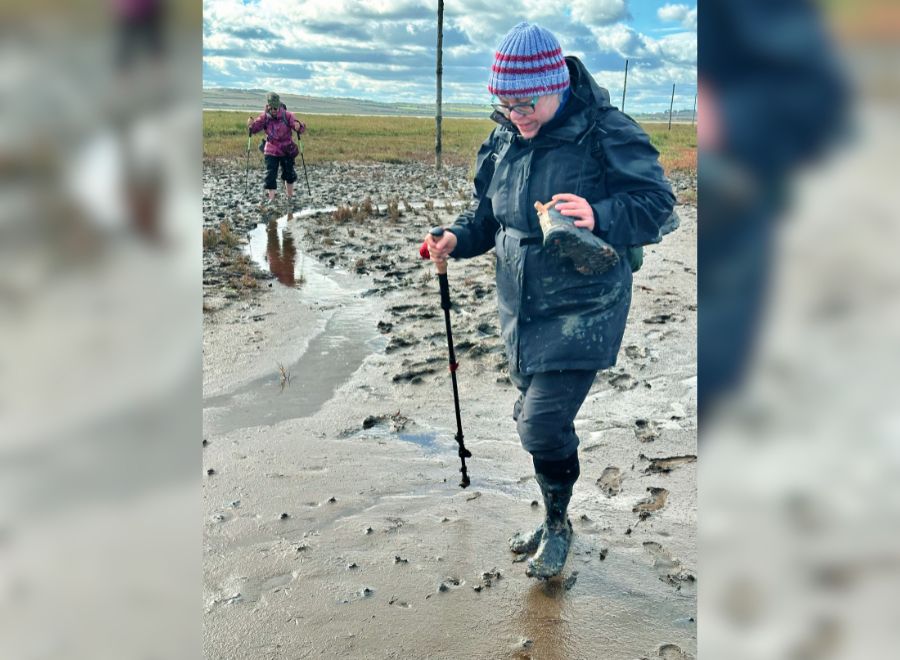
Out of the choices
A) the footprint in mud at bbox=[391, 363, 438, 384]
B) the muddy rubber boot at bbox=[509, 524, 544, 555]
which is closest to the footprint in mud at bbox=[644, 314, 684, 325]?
the footprint in mud at bbox=[391, 363, 438, 384]

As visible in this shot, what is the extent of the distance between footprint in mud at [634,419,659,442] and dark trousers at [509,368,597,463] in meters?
1.83

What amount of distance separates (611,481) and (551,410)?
149 centimetres

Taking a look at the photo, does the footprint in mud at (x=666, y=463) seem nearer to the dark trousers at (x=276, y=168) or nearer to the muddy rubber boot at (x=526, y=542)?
the muddy rubber boot at (x=526, y=542)

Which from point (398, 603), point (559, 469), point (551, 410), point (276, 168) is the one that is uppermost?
point (276, 168)

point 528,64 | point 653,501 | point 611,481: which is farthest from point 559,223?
point 611,481

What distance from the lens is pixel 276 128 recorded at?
14.0m

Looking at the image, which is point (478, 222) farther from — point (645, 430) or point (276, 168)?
point (276, 168)

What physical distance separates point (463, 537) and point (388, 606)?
65 centimetres
